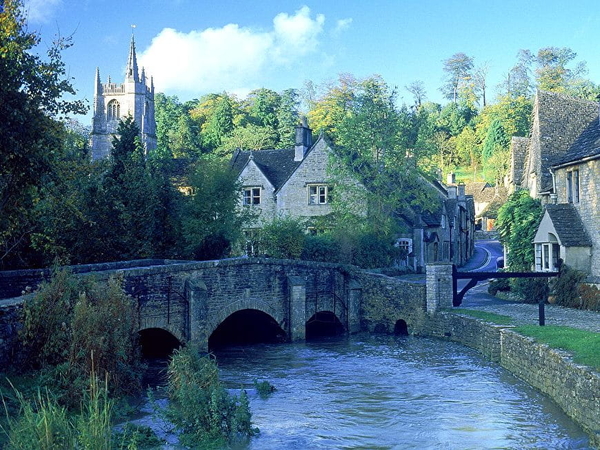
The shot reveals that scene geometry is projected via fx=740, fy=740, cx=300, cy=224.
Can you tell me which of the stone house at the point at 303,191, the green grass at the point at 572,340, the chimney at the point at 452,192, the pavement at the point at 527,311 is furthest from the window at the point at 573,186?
the chimney at the point at 452,192

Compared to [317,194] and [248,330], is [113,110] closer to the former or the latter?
[317,194]

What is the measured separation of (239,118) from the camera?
9675 centimetres

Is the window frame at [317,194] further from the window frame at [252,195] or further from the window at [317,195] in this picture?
the window frame at [252,195]

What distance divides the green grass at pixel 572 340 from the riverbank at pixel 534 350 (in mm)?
256

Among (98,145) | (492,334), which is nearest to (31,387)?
(492,334)

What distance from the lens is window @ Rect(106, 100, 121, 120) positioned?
102 meters

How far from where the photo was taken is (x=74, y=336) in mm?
17219

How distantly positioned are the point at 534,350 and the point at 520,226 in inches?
603

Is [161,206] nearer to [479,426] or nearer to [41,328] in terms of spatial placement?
[41,328]

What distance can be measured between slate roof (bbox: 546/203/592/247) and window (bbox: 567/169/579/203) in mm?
365

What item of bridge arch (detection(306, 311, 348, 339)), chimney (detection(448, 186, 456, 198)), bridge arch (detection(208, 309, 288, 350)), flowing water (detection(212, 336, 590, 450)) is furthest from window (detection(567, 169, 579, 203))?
chimney (detection(448, 186, 456, 198))

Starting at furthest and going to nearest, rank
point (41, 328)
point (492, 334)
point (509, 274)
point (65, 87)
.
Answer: point (509, 274), point (492, 334), point (65, 87), point (41, 328)

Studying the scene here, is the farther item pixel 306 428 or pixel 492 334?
pixel 492 334

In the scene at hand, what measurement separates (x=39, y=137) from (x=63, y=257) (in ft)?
34.0
